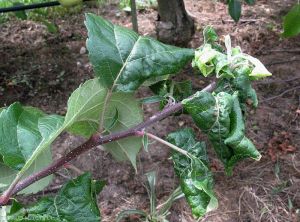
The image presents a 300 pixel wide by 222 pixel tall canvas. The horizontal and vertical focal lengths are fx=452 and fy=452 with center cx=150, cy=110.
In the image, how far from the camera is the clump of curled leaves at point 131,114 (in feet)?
2.26

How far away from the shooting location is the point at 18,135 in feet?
2.61

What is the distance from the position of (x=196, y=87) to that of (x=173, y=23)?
0.37 m

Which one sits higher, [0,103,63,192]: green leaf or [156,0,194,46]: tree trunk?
[0,103,63,192]: green leaf

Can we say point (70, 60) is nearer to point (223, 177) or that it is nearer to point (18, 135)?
point (223, 177)

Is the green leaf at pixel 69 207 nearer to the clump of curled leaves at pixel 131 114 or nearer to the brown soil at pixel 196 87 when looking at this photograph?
the clump of curled leaves at pixel 131 114

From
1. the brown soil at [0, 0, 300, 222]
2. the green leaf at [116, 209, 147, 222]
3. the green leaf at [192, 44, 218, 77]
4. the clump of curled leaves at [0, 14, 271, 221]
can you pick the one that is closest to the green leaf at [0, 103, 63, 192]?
the clump of curled leaves at [0, 14, 271, 221]

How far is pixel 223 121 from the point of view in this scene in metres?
0.71

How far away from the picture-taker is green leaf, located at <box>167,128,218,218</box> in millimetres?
751

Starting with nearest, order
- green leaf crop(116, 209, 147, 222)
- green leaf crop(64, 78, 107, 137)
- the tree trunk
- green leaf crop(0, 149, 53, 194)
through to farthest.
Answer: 1. green leaf crop(64, 78, 107, 137)
2. green leaf crop(0, 149, 53, 194)
3. green leaf crop(116, 209, 147, 222)
4. the tree trunk

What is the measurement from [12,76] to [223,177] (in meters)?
1.18

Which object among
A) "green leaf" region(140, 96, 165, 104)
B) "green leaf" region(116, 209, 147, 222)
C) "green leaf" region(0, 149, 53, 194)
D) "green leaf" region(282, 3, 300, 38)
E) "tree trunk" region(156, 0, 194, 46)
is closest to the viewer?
"green leaf" region(140, 96, 165, 104)

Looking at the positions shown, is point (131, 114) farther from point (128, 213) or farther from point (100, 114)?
point (128, 213)

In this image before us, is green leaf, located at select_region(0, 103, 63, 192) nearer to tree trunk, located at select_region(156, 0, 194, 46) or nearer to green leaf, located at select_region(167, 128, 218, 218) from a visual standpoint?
green leaf, located at select_region(167, 128, 218, 218)

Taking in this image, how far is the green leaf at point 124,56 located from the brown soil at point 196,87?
102cm
